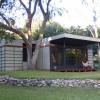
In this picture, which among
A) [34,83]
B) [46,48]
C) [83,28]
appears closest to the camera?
[34,83]

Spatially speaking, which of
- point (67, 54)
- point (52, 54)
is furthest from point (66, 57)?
point (52, 54)

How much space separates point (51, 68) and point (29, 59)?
6.85 ft

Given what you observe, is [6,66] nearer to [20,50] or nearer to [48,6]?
[20,50]

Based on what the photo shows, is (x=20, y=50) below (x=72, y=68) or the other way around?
the other way around

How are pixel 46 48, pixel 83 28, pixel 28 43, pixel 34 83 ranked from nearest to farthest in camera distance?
pixel 34 83 → pixel 28 43 → pixel 46 48 → pixel 83 28

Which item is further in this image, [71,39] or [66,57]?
[66,57]

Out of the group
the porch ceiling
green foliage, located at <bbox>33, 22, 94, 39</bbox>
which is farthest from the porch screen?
green foliage, located at <bbox>33, 22, 94, 39</bbox>

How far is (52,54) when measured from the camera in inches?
1015

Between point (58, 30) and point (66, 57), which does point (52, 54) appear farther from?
point (58, 30)

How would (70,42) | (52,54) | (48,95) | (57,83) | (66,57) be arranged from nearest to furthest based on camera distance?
(48,95) → (57,83) → (52,54) → (66,57) → (70,42)

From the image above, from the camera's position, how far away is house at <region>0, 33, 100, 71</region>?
2539 cm

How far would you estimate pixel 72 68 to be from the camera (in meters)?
25.5

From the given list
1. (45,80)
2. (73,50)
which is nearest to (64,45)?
(73,50)

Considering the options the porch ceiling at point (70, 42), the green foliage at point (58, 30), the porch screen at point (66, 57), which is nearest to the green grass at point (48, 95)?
the porch ceiling at point (70, 42)
